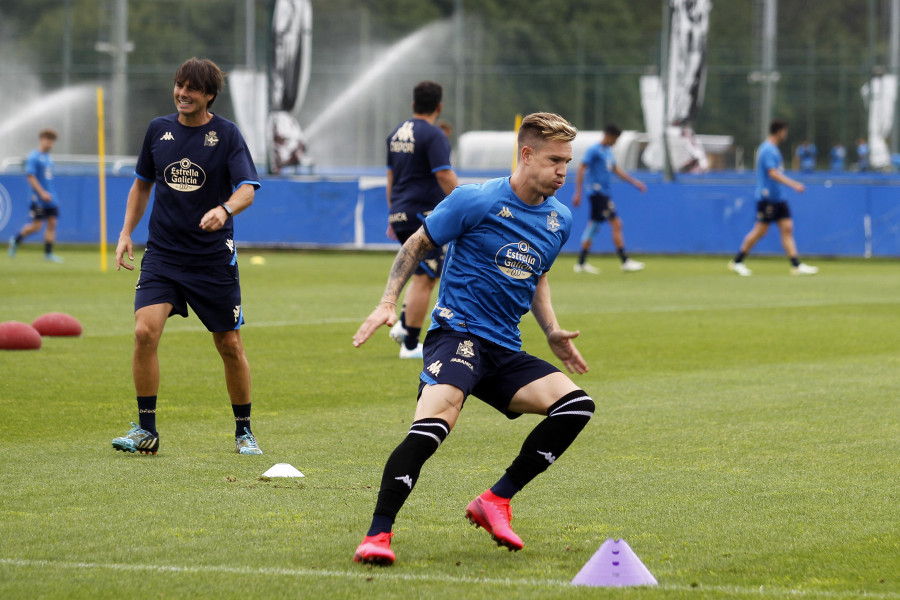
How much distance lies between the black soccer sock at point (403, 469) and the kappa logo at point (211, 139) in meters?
2.51

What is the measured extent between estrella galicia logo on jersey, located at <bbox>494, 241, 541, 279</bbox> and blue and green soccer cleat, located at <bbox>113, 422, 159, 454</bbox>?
2.46m

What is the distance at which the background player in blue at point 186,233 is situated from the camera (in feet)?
22.0

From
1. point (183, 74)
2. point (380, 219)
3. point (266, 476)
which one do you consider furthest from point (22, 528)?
point (380, 219)

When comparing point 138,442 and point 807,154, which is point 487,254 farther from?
point 807,154

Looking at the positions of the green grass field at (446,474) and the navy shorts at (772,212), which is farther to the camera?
the navy shorts at (772,212)

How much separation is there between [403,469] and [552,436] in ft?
2.13

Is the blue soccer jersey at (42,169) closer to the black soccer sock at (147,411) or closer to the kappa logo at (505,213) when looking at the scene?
the black soccer sock at (147,411)

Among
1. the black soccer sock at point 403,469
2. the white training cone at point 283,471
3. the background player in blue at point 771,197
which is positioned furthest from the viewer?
the background player in blue at point 771,197

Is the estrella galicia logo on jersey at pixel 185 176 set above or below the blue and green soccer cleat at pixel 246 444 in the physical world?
above

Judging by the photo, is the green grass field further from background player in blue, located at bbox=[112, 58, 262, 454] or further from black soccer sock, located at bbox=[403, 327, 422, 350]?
background player in blue, located at bbox=[112, 58, 262, 454]

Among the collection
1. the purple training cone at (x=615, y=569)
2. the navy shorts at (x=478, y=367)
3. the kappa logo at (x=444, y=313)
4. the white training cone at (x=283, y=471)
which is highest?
the kappa logo at (x=444, y=313)

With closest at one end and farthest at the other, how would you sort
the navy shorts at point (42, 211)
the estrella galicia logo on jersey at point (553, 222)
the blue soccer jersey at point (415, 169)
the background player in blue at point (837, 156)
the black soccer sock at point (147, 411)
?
the estrella galicia logo on jersey at point (553, 222) < the black soccer sock at point (147, 411) < the blue soccer jersey at point (415, 169) < the navy shorts at point (42, 211) < the background player in blue at point (837, 156)

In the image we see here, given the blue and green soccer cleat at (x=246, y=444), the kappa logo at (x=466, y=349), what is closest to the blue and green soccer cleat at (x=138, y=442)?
the blue and green soccer cleat at (x=246, y=444)

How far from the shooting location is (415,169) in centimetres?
Answer: 1105
